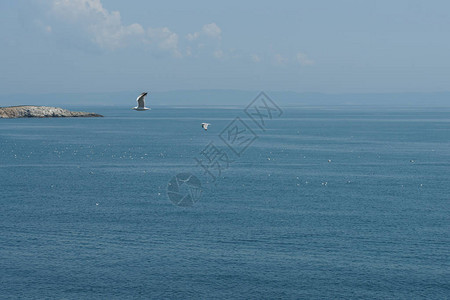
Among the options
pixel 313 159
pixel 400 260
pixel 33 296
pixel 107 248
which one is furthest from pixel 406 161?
pixel 33 296

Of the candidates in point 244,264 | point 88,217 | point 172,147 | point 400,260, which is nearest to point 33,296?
point 244,264

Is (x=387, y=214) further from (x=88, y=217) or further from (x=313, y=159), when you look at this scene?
(x=313, y=159)

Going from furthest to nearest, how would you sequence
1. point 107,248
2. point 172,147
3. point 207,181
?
point 172,147 → point 207,181 → point 107,248

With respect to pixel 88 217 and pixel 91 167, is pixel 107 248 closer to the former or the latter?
pixel 88 217

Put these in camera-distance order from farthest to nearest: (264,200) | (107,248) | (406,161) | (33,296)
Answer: (406,161) → (264,200) → (107,248) → (33,296)

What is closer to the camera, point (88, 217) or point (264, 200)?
point (88, 217)

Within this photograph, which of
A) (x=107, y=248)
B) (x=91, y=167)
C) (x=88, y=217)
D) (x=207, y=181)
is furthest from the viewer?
(x=91, y=167)

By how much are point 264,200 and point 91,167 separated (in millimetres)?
56875

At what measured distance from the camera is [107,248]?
6731 cm

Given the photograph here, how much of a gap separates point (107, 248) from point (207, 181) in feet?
161

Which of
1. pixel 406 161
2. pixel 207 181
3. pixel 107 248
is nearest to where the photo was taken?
pixel 107 248

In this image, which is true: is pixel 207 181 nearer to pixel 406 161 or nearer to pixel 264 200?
pixel 264 200

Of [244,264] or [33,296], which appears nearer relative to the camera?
[33,296]

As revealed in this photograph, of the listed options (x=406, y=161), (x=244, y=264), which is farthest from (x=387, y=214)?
(x=406, y=161)
